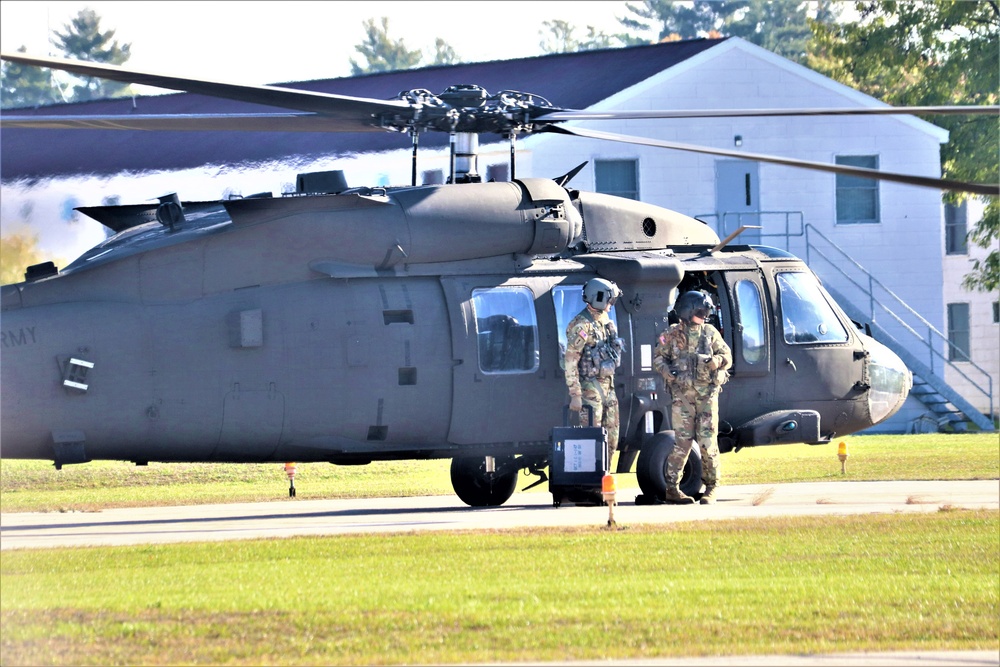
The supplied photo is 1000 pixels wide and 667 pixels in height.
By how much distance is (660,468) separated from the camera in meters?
17.3

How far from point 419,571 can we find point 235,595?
168 cm

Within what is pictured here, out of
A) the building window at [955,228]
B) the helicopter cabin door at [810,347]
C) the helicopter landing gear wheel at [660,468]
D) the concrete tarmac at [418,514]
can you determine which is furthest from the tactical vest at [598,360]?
the building window at [955,228]

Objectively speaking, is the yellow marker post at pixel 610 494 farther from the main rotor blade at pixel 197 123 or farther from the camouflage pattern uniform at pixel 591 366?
the main rotor blade at pixel 197 123

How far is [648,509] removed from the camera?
16.9 meters

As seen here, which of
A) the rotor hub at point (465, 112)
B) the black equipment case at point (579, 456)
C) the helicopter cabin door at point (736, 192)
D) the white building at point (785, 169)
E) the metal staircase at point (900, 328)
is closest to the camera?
the rotor hub at point (465, 112)

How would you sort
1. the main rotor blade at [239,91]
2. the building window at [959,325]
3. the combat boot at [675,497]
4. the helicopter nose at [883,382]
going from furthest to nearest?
the building window at [959,325] < the helicopter nose at [883,382] < the combat boot at [675,497] < the main rotor blade at [239,91]

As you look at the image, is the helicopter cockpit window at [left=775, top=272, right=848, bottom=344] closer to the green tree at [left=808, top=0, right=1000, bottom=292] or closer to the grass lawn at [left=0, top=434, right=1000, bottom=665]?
the grass lawn at [left=0, top=434, right=1000, bottom=665]

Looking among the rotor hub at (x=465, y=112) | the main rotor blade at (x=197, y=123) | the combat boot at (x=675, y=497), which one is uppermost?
the rotor hub at (x=465, y=112)

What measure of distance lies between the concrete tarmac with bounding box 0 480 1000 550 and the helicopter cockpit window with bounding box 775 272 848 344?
6.27 ft

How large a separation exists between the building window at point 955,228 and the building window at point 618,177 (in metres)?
17.7

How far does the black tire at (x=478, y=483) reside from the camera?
18.5m

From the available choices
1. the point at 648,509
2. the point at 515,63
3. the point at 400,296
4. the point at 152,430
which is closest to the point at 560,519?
the point at 648,509

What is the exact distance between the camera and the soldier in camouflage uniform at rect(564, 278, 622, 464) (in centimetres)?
1656

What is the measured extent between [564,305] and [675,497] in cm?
A: 243
